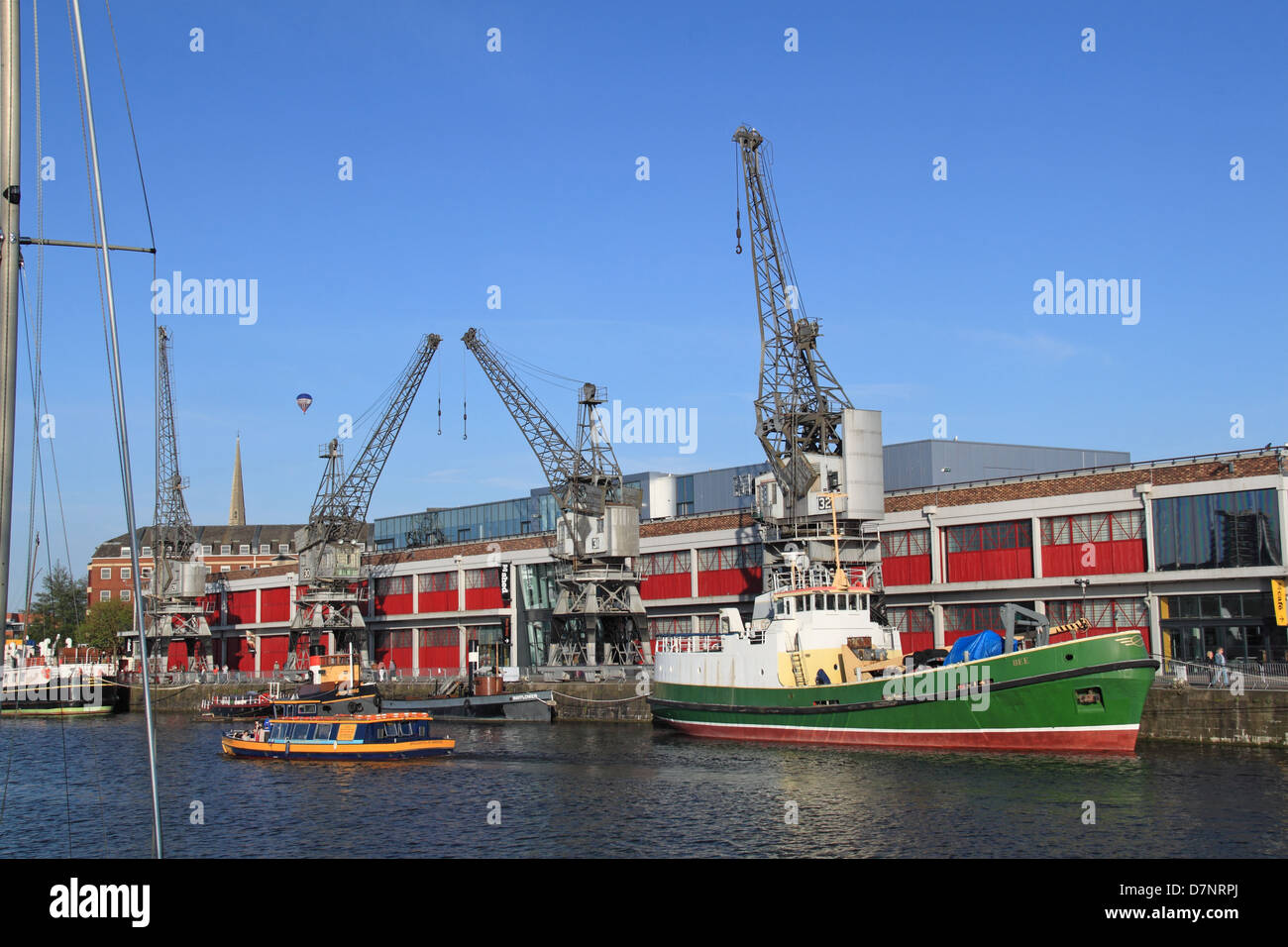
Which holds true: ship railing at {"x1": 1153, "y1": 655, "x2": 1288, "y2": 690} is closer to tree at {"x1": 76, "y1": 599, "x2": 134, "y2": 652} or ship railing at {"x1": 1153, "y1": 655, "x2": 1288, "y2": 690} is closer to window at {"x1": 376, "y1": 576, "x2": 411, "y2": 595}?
window at {"x1": 376, "y1": 576, "x2": 411, "y2": 595}

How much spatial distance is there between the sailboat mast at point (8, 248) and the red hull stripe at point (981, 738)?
38.5 m

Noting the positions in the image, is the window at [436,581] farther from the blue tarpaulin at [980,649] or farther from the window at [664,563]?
the blue tarpaulin at [980,649]

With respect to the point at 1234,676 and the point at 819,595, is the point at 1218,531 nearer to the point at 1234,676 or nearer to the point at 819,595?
the point at 1234,676

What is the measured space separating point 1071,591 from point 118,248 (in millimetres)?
55578

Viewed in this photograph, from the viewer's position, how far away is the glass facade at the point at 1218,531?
54.3 m

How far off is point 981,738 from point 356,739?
27217mm

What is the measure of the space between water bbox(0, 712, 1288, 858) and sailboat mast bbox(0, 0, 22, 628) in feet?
61.9

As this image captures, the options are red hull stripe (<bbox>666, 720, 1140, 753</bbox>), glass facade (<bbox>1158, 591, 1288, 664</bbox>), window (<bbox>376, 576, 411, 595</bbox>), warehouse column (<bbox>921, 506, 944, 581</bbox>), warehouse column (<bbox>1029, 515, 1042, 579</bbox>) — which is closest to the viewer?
red hull stripe (<bbox>666, 720, 1140, 753</bbox>)

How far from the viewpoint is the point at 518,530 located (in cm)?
11888

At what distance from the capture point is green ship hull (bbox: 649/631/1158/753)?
4162 centimetres

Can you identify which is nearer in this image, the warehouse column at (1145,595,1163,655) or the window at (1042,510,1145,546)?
the warehouse column at (1145,595,1163,655)

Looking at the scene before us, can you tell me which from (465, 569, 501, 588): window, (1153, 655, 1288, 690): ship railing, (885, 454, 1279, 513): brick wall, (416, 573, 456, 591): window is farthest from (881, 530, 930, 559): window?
(416, 573, 456, 591): window
